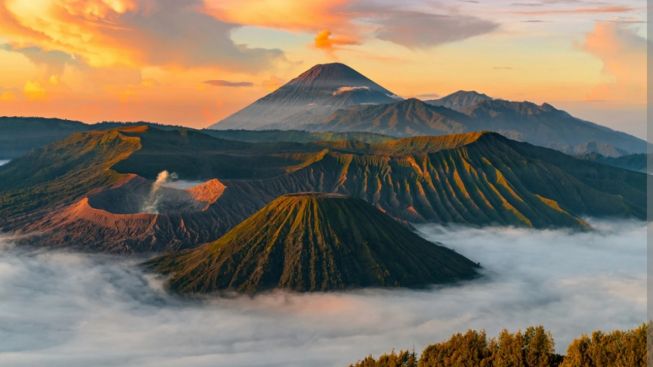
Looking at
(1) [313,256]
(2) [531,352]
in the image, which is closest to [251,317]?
(1) [313,256]

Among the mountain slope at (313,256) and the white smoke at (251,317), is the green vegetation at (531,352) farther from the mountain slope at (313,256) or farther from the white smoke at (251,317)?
the mountain slope at (313,256)

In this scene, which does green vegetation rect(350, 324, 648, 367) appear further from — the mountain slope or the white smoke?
the mountain slope

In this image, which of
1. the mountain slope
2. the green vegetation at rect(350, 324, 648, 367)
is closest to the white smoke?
the mountain slope

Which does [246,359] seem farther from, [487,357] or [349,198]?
[349,198]

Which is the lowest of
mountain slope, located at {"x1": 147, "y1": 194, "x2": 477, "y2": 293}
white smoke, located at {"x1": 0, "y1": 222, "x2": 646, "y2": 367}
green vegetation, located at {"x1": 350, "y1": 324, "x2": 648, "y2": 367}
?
white smoke, located at {"x1": 0, "y1": 222, "x2": 646, "y2": 367}

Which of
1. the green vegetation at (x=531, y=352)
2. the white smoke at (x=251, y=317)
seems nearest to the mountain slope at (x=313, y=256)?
the white smoke at (x=251, y=317)

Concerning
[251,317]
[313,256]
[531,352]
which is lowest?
[251,317]

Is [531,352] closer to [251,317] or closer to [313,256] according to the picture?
[251,317]
